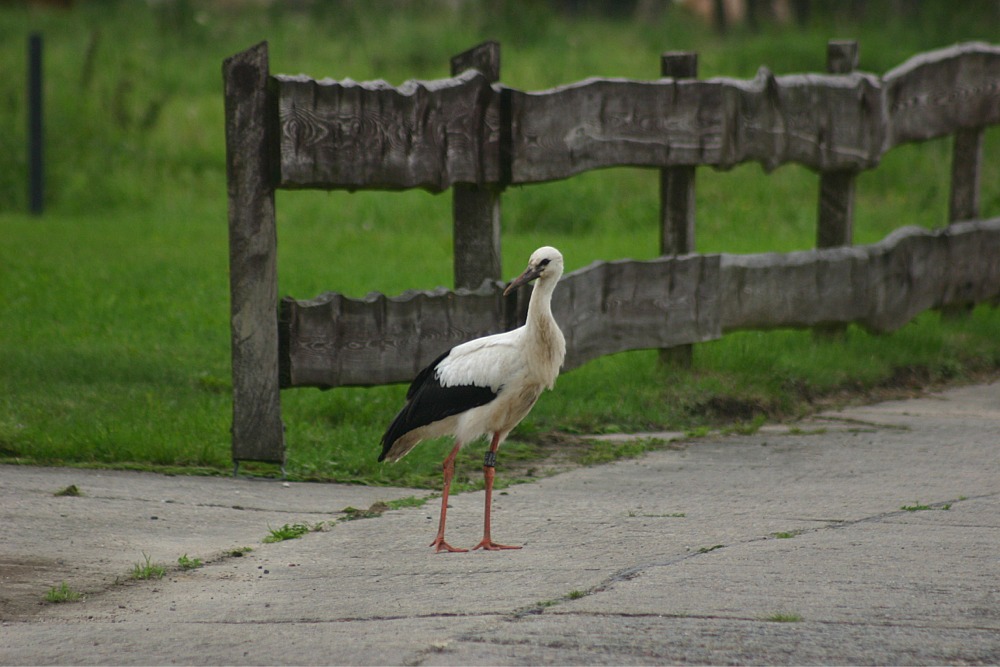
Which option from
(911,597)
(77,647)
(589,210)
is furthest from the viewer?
(589,210)

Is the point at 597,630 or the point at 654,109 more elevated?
the point at 654,109

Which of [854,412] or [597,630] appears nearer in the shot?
[597,630]

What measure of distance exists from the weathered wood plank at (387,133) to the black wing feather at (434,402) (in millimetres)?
1224

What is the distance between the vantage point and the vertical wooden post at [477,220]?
782 cm

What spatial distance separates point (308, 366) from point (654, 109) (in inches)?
109

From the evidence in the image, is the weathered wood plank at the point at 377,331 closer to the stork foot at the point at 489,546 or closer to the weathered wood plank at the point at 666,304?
the weathered wood plank at the point at 666,304

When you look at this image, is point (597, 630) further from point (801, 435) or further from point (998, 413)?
point (998, 413)

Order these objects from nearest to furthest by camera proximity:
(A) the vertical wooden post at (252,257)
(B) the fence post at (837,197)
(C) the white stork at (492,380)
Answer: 1. (C) the white stork at (492,380)
2. (A) the vertical wooden post at (252,257)
3. (B) the fence post at (837,197)

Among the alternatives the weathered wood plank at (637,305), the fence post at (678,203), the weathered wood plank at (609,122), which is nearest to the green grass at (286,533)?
the weathered wood plank at (609,122)

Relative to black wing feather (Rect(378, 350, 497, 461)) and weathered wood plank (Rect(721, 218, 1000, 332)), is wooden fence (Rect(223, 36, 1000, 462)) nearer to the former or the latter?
weathered wood plank (Rect(721, 218, 1000, 332))

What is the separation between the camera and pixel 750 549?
5.74m

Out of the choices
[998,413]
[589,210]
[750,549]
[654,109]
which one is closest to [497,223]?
[654,109]

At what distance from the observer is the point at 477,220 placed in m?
7.84

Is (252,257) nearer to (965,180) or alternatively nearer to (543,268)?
(543,268)
